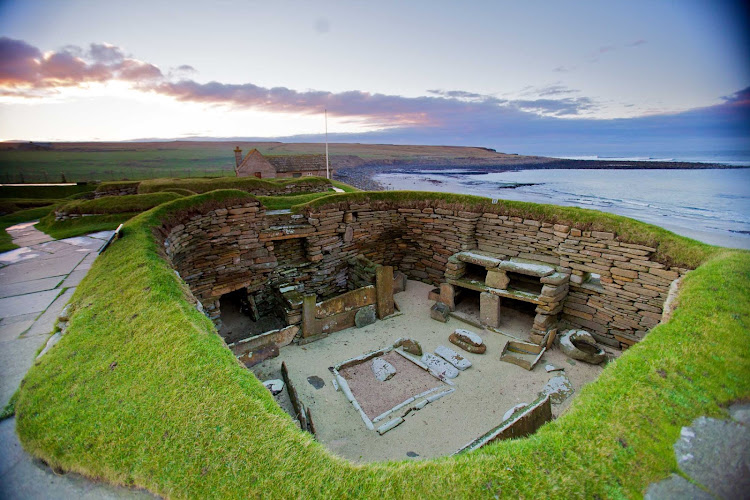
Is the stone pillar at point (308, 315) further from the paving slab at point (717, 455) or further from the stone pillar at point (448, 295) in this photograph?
the paving slab at point (717, 455)

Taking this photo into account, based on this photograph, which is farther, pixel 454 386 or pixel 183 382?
pixel 454 386

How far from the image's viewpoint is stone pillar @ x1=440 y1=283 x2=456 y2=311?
39.4 feet

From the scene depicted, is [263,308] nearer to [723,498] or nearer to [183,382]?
[183,382]

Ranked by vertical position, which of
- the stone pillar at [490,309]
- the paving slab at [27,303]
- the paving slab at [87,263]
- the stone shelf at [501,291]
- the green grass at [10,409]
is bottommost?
the stone pillar at [490,309]

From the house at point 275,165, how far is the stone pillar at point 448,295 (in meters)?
24.1

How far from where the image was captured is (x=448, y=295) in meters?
12.1

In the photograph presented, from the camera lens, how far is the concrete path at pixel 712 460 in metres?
2.84

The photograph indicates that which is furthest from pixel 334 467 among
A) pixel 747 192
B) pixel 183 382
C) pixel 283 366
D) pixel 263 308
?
pixel 747 192

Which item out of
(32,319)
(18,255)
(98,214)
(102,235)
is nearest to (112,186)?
(98,214)

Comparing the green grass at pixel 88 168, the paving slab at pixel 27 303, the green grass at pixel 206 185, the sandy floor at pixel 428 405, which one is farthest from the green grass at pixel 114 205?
the green grass at pixel 88 168

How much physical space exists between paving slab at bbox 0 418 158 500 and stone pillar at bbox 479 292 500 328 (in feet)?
32.2

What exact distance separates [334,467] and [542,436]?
2200mm

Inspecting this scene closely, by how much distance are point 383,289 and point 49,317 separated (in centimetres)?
817

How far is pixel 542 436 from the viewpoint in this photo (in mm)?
3590
